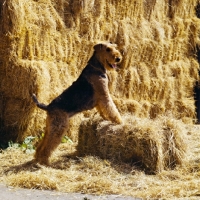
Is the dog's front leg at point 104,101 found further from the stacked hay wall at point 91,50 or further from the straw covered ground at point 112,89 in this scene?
the stacked hay wall at point 91,50

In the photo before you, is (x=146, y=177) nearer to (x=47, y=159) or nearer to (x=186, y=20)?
(x=47, y=159)

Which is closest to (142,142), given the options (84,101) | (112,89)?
(84,101)

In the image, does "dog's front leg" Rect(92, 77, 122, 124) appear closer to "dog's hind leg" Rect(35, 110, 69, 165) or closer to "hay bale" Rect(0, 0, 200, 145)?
"dog's hind leg" Rect(35, 110, 69, 165)

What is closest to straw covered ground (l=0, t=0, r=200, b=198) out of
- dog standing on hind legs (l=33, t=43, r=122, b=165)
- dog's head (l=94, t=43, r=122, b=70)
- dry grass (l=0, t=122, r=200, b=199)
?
dry grass (l=0, t=122, r=200, b=199)

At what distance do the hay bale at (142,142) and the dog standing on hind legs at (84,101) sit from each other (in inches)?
8.9

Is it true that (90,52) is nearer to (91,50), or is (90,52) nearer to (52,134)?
(91,50)

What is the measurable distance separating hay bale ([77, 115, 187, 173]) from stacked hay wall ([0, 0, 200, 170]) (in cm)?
157

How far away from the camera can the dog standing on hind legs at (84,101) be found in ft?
22.2

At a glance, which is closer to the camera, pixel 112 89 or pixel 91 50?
pixel 91 50

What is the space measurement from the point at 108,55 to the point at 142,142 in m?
1.31

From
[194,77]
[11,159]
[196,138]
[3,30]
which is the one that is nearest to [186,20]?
[194,77]

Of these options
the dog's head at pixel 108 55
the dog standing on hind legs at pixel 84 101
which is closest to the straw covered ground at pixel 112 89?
the dog standing on hind legs at pixel 84 101

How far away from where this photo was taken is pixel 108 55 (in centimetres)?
698

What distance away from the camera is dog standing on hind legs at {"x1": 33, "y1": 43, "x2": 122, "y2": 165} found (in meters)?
6.76
